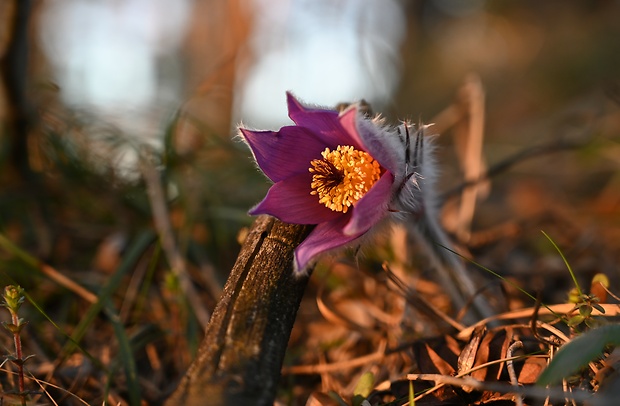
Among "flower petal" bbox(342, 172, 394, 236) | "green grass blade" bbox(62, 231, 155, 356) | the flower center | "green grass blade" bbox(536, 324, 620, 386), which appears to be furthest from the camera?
"green grass blade" bbox(62, 231, 155, 356)

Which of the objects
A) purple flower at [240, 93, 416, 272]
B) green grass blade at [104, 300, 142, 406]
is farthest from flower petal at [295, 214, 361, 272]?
green grass blade at [104, 300, 142, 406]

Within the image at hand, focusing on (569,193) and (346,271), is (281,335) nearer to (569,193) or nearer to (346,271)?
(346,271)

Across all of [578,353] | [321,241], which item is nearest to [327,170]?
[321,241]

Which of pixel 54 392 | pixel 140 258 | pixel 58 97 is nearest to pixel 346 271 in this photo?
pixel 140 258

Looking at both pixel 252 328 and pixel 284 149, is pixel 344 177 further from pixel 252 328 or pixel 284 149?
pixel 252 328

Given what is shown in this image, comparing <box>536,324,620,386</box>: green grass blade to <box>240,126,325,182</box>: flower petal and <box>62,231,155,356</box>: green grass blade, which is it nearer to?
<box>240,126,325,182</box>: flower petal

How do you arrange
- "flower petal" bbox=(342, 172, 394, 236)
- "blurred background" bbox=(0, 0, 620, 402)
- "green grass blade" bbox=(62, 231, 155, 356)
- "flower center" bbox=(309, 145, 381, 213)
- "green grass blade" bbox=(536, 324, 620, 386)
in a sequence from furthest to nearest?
"blurred background" bbox=(0, 0, 620, 402)
"green grass blade" bbox=(62, 231, 155, 356)
"flower center" bbox=(309, 145, 381, 213)
"flower petal" bbox=(342, 172, 394, 236)
"green grass blade" bbox=(536, 324, 620, 386)

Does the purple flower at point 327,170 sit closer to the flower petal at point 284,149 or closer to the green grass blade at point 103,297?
the flower petal at point 284,149
